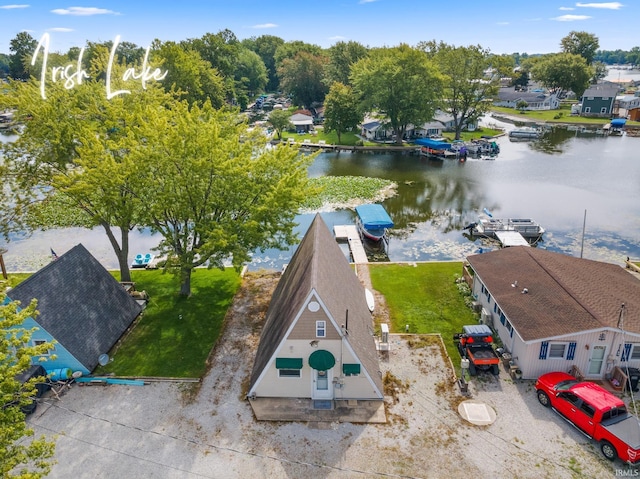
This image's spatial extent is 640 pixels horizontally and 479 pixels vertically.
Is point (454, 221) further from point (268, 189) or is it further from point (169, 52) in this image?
point (169, 52)

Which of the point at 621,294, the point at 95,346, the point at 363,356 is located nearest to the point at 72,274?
the point at 95,346

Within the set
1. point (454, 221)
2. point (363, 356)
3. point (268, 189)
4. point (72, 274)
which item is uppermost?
point (268, 189)

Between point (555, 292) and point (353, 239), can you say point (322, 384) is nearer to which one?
point (555, 292)

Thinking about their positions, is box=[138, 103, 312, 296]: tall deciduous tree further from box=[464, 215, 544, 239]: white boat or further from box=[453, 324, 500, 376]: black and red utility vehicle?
box=[464, 215, 544, 239]: white boat

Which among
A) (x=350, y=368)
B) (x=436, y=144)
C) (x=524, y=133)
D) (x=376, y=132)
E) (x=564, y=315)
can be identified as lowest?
(x=524, y=133)

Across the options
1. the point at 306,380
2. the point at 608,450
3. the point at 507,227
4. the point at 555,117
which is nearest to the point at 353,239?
the point at 507,227

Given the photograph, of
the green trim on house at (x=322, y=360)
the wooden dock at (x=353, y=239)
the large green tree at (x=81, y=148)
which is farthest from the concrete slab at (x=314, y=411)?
the wooden dock at (x=353, y=239)
